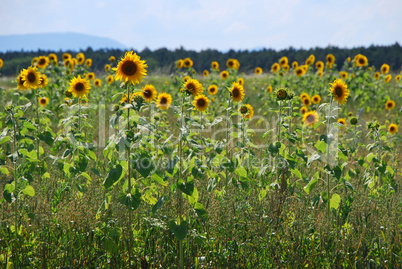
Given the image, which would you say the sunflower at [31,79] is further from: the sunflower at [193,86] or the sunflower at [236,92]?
the sunflower at [236,92]

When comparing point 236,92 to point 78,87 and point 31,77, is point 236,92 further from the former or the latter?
point 31,77

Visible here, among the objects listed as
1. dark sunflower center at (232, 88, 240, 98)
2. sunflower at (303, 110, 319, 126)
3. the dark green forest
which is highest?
the dark green forest

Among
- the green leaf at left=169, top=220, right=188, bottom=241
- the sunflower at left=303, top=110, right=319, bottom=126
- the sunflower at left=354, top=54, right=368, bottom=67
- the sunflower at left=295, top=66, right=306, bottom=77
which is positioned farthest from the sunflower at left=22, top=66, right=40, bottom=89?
the sunflower at left=354, top=54, right=368, bottom=67

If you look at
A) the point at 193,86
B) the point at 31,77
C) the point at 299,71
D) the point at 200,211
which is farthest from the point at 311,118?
the point at 299,71

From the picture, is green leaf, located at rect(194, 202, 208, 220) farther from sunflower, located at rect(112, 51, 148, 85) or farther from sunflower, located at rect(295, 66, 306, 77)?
sunflower, located at rect(295, 66, 306, 77)

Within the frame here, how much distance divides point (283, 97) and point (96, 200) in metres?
2.16

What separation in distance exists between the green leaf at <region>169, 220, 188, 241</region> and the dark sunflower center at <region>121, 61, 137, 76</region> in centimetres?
119

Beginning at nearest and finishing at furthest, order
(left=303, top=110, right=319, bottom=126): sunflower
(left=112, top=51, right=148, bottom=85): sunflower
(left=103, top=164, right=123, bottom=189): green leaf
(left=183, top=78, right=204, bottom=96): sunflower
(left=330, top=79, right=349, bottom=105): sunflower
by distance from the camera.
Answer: (left=103, top=164, right=123, bottom=189): green leaf → (left=112, top=51, right=148, bottom=85): sunflower → (left=183, top=78, right=204, bottom=96): sunflower → (left=330, top=79, right=349, bottom=105): sunflower → (left=303, top=110, right=319, bottom=126): sunflower

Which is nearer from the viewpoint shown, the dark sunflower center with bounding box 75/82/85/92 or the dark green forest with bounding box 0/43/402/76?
the dark sunflower center with bounding box 75/82/85/92

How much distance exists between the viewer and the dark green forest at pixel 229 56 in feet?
85.3

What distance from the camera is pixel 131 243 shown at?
285cm

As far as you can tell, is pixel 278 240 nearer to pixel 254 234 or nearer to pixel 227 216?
pixel 254 234

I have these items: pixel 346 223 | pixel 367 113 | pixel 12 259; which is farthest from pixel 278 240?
pixel 367 113

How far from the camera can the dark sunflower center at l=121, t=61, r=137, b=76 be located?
2891mm
